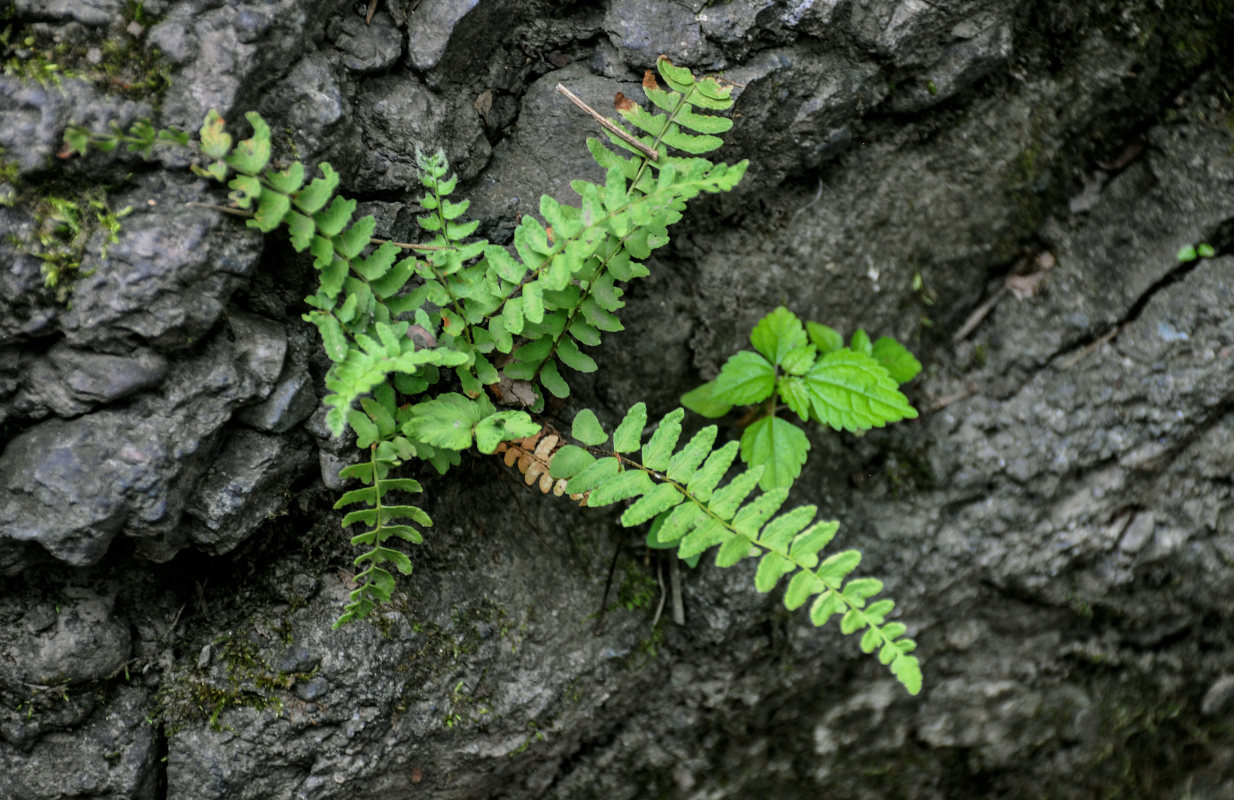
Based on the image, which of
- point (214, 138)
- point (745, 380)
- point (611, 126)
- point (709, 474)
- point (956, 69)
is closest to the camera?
point (214, 138)

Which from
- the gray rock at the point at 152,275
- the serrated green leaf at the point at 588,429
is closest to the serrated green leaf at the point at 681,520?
the serrated green leaf at the point at 588,429

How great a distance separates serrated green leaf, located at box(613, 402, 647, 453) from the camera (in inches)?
98.7

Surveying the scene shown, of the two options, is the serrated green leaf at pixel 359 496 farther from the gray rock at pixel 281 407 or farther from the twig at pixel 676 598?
the twig at pixel 676 598

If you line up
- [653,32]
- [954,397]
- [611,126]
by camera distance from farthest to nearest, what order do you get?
1. [954,397]
2. [653,32]
3. [611,126]

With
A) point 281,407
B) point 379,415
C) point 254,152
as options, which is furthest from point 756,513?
point 254,152

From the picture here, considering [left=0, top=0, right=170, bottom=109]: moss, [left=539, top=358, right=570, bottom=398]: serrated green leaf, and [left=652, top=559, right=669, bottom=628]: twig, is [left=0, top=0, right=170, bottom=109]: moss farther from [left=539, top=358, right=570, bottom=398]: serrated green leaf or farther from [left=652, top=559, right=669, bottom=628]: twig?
[left=652, top=559, right=669, bottom=628]: twig

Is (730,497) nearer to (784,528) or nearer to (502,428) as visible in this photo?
(784,528)

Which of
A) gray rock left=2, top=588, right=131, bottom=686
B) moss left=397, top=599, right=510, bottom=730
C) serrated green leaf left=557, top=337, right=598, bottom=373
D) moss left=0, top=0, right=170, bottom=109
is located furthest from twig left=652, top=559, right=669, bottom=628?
moss left=0, top=0, right=170, bottom=109

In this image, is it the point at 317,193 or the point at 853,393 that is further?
the point at 853,393

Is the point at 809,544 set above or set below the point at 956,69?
below

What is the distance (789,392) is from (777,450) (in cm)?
20

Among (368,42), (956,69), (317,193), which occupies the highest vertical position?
(956,69)

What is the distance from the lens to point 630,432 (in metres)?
2.51

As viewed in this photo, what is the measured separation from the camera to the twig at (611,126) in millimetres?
2582
